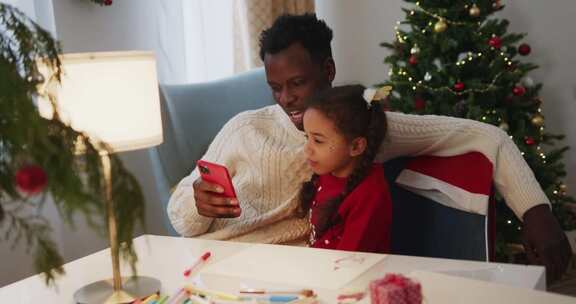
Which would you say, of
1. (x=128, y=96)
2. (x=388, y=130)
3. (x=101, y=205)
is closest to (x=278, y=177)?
(x=388, y=130)

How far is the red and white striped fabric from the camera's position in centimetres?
127

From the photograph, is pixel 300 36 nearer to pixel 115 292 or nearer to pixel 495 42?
pixel 115 292

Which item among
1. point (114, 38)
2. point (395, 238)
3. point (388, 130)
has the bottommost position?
point (395, 238)

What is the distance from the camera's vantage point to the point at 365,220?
4.48 ft

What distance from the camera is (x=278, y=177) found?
5.22 feet

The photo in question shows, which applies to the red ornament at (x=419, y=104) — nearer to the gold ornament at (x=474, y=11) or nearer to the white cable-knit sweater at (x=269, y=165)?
the gold ornament at (x=474, y=11)

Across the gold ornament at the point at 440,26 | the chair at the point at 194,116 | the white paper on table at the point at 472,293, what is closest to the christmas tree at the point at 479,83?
the gold ornament at the point at 440,26

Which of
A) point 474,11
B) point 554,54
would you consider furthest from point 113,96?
point 554,54

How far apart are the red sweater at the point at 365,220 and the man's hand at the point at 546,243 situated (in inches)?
11.6

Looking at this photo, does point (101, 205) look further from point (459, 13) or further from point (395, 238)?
point (459, 13)

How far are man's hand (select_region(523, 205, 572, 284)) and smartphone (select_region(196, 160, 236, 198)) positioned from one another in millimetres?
610

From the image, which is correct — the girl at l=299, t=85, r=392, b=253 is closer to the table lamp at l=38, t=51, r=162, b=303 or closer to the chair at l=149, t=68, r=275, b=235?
the table lamp at l=38, t=51, r=162, b=303

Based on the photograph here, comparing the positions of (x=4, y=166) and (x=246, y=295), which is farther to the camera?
(x=246, y=295)

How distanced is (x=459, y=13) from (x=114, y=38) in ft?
5.08
